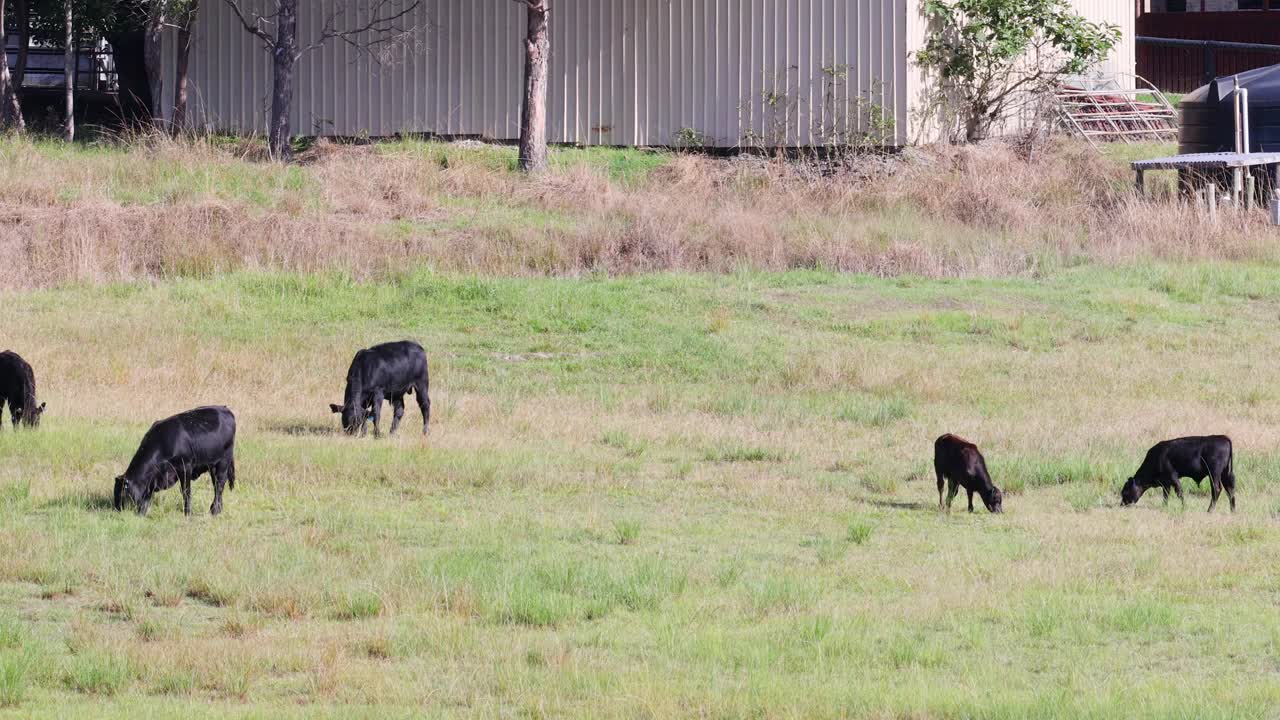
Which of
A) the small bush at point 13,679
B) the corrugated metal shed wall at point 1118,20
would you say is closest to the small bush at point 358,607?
the small bush at point 13,679

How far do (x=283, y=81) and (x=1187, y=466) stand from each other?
22.7m

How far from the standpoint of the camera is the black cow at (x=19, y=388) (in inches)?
557

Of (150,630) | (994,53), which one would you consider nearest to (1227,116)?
(994,53)

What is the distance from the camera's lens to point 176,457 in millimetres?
11234

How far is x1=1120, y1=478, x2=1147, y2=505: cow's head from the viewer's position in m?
12.5

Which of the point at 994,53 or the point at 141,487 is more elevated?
the point at 994,53

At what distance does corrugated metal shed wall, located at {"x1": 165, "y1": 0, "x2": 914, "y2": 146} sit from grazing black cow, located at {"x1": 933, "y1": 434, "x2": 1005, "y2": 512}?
18.5m

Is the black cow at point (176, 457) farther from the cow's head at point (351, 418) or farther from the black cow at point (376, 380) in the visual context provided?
the cow's head at point (351, 418)

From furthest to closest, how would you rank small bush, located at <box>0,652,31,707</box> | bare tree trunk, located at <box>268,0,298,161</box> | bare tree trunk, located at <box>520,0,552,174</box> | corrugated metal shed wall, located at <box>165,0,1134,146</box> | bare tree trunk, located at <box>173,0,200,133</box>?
1. bare tree trunk, located at <box>173,0,200,133</box>
2. bare tree trunk, located at <box>268,0,298,161</box>
3. corrugated metal shed wall, located at <box>165,0,1134,146</box>
4. bare tree trunk, located at <box>520,0,552,174</box>
5. small bush, located at <box>0,652,31,707</box>

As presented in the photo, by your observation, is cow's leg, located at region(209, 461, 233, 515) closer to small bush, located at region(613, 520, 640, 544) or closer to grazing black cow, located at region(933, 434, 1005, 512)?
small bush, located at region(613, 520, 640, 544)

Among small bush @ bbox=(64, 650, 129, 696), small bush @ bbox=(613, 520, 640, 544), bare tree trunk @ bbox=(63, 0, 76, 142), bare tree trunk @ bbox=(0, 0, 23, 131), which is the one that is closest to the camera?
small bush @ bbox=(64, 650, 129, 696)

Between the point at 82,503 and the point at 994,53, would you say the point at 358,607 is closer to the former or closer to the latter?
the point at 82,503

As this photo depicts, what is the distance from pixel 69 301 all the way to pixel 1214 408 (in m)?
13.5

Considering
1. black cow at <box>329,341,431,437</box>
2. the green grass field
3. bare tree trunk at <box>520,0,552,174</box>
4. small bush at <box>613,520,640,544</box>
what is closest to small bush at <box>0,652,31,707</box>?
the green grass field
